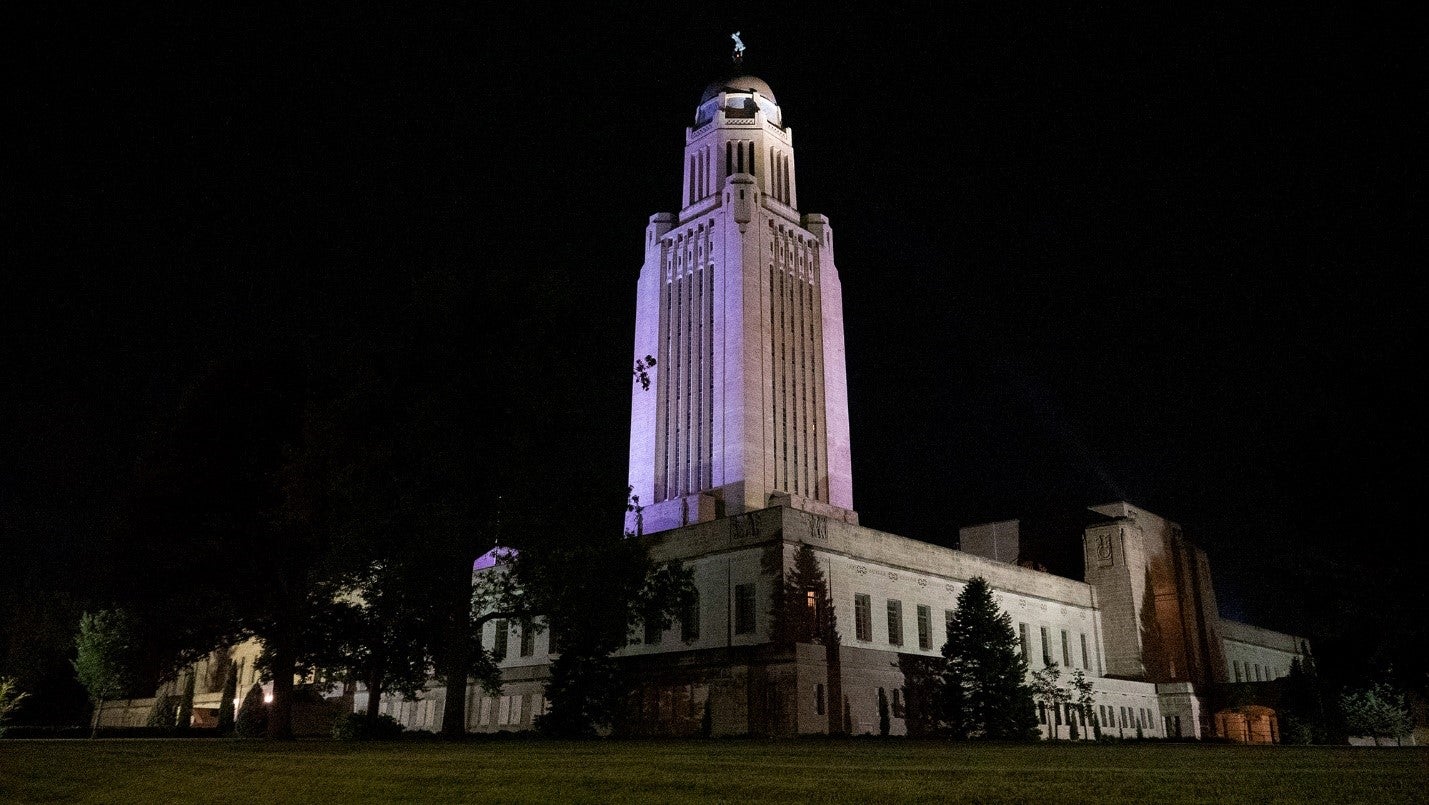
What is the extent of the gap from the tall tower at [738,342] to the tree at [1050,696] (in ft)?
63.6

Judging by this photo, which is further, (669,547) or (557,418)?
(669,547)

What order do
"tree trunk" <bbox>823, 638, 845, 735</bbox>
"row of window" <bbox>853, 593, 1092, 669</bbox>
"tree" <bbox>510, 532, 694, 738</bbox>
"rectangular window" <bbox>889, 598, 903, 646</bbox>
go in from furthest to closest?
1. "rectangular window" <bbox>889, 598, 903, 646</bbox>
2. "row of window" <bbox>853, 593, 1092, 669</bbox>
3. "tree trunk" <bbox>823, 638, 845, 735</bbox>
4. "tree" <bbox>510, 532, 694, 738</bbox>

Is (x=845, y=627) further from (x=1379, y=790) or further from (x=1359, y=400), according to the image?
(x=1379, y=790)

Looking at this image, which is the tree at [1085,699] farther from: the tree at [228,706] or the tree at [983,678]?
the tree at [228,706]

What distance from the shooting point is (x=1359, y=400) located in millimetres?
24297

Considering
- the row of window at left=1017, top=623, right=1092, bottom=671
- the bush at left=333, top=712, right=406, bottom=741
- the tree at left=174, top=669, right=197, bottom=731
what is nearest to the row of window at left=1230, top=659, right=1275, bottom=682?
the row of window at left=1017, top=623, right=1092, bottom=671

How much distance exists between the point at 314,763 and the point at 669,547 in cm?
3342

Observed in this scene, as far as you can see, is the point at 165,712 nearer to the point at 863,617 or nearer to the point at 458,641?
the point at 458,641

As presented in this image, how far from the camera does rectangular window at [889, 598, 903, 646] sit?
47.6 meters

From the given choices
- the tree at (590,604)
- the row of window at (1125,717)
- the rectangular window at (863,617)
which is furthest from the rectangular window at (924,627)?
the row of window at (1125,717)

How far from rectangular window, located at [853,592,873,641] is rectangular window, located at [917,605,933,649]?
13.4 ft

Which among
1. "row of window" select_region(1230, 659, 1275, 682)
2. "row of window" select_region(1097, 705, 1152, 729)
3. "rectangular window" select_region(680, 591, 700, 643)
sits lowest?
"row of window" select_region(1097, 705, 1152, 729)

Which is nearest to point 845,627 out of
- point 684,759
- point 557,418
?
point 557,418

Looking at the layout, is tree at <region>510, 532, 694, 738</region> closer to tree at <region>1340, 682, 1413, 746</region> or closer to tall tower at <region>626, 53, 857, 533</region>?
tall tower at <region>626, 53, 857, 533</region>
